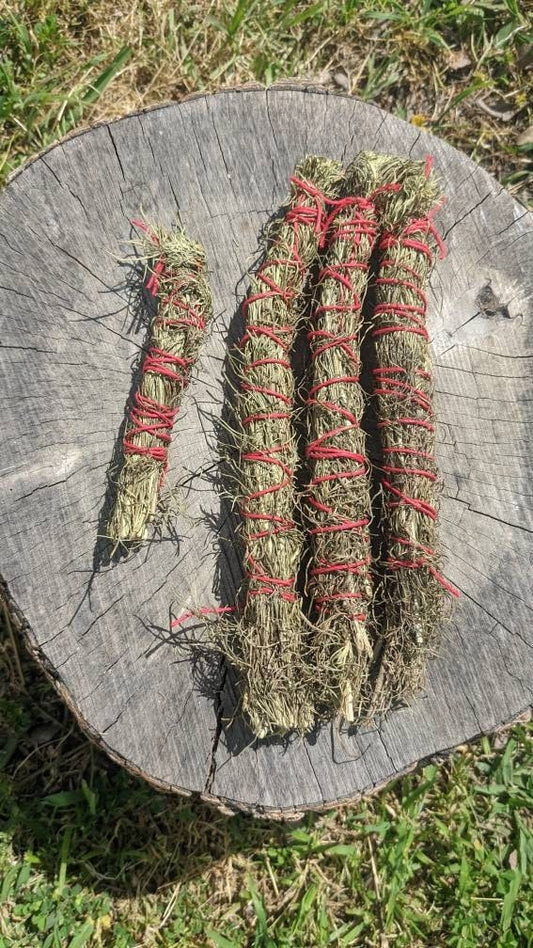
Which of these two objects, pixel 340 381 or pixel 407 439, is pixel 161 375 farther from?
pixel 407 439

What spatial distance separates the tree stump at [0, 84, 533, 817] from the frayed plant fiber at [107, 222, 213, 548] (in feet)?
0.37

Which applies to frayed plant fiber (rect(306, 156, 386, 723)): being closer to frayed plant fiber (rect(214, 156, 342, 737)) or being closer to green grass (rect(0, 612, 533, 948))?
frayed plant fiber (rect(214, 156, 342, 737))

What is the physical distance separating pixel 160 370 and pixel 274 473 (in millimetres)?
590

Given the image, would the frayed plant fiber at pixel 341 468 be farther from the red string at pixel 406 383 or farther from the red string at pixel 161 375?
the red string at pixel 161 375

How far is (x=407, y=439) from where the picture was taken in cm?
260

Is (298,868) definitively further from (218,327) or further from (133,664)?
(218,327)

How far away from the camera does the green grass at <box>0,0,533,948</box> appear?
3.11 m

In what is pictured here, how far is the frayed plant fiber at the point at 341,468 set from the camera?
2508 mm

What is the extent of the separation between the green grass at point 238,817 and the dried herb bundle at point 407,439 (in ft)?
3.70

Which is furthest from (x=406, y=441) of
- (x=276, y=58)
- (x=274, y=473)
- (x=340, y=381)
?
(x=276, y=58)

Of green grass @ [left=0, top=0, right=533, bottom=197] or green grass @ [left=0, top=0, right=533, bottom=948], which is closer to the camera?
green grass @ [left=0, top=0, right=533, bottom=948]

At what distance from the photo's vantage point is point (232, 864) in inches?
127

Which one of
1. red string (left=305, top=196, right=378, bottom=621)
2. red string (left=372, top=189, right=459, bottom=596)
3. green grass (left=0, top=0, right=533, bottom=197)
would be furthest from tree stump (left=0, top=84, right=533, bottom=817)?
green grass (left=0, top=0, right=533, bottom=197)

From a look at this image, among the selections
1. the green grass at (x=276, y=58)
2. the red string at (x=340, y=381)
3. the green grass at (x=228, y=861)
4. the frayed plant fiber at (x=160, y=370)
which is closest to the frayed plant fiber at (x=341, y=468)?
the red string at (x=340, y=381)
